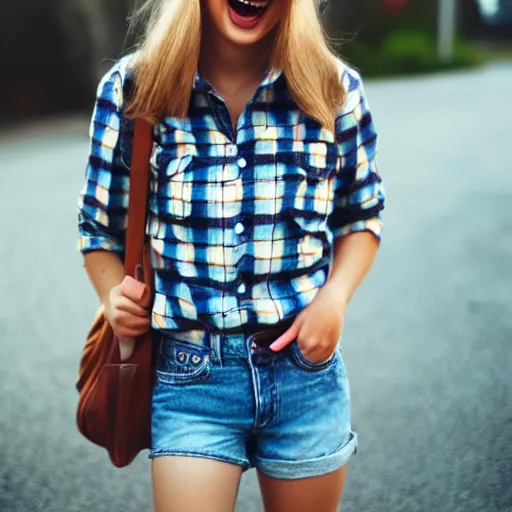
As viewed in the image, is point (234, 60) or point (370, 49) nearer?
point (234, 60)

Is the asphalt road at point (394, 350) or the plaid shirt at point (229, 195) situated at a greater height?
the plaid shirt at point (229, 195)

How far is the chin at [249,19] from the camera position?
1887 millimetres

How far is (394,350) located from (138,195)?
269 centimetres

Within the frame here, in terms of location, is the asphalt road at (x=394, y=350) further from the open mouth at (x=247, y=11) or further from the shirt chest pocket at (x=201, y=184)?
the open mouth at (x=247, y=11)

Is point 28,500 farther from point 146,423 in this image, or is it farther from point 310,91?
point 310,91

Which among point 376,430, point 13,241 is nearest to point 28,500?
point 376,430

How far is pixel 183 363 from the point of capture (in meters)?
1.92

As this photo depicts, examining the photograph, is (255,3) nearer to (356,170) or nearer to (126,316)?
(356,170)

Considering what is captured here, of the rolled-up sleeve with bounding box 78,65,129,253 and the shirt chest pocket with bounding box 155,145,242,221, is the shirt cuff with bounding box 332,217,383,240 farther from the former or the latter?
the rolled-up sleeve with bounding box 78,65,129,253

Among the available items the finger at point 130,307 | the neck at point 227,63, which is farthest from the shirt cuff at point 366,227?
the finger at point 130,307

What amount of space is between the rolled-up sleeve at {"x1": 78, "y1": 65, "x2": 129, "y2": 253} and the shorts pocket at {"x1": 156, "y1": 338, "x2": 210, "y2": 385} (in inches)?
10.2

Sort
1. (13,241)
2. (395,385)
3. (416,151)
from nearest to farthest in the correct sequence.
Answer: (395,385) → (13,241) → (416,151)

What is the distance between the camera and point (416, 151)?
8.92 meters

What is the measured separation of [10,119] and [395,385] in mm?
10428
